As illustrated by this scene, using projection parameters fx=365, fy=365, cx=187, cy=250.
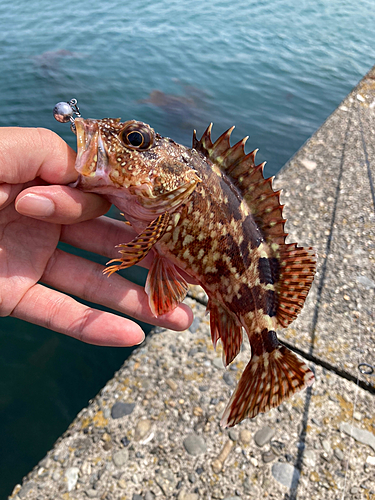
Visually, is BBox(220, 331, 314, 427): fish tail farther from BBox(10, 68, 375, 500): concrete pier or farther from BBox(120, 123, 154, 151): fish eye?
BBox(120, 123, 154, 151): fish eye

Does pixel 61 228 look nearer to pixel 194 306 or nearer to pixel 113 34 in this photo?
pixel 194 306

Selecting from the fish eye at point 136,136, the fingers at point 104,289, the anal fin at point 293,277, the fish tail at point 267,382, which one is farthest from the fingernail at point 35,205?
the fish tail at point 267,382

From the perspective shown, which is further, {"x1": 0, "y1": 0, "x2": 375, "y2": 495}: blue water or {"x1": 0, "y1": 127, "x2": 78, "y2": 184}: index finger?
{"x1": 0, "y1": 0, "x2": 375, "y2": 495}: blue water

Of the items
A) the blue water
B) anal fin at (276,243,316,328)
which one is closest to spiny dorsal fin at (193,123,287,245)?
anal fin at (276,243,316,328)

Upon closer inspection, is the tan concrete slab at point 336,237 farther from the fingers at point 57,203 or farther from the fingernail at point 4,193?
the fingernail at point 4,193

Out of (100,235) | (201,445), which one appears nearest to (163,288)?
(100,235)

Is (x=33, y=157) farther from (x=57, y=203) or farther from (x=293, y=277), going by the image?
(x=293, y=277)

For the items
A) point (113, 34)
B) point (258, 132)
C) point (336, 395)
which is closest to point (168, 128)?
point (258, 132)
